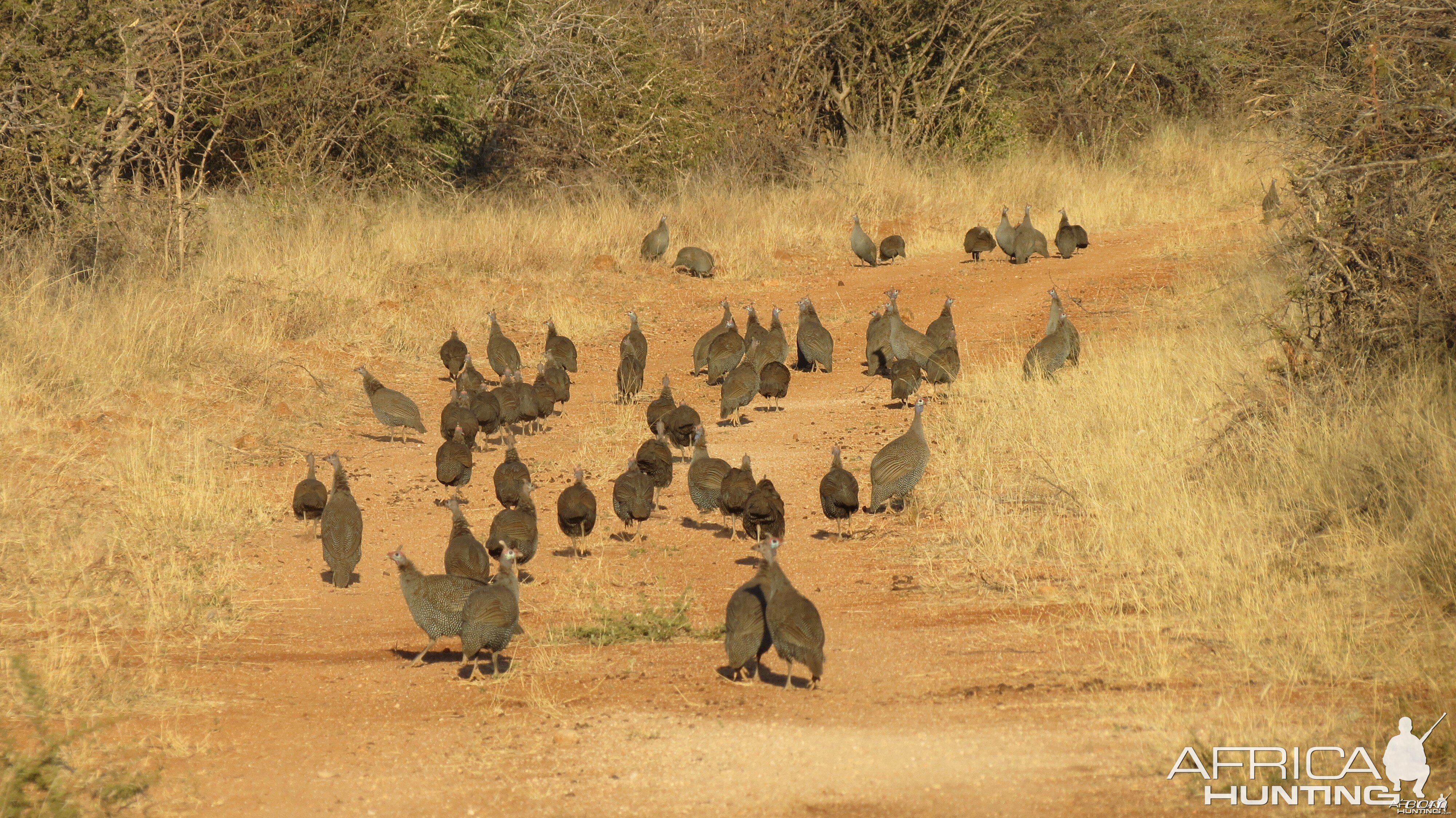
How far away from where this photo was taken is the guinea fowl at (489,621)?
6645mm

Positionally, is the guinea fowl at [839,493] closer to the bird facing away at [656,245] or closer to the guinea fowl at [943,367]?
the guinea fowl at [943,367]

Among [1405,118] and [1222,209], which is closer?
[1405,118]

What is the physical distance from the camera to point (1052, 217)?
22.8 m

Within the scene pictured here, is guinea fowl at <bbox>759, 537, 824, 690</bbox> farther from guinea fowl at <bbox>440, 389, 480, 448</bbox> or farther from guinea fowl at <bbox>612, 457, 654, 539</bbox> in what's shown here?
guinea fowl at <bbox>440, 389, 480, 448</bbox>

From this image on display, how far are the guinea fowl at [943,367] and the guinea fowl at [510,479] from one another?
4510 millimetres

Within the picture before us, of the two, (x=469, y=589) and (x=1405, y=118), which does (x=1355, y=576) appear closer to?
(x=1405, y=118)

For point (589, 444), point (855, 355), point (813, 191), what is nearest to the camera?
point (589, 444)

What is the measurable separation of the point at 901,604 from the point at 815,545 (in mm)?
1554

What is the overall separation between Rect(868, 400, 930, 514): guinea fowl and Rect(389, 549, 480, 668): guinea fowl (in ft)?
10.4

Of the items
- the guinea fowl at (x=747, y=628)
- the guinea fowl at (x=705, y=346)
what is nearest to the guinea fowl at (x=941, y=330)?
the guinea fowl at (x=705, y=346)

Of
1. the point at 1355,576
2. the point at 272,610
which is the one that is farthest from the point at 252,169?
the point at 1355,576

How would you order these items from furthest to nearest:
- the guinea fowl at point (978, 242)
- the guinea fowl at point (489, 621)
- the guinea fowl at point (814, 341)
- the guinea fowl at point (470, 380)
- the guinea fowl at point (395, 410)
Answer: the guinea fowl at point (978, 242), the guinea fowl at point (814, 341), the guinea fowl at point (470, 380), the guinea fowl at point (395, 410), the guinea fowl at point (489, 621)

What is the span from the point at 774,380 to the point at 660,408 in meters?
1.54

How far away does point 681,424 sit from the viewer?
11195 mm
